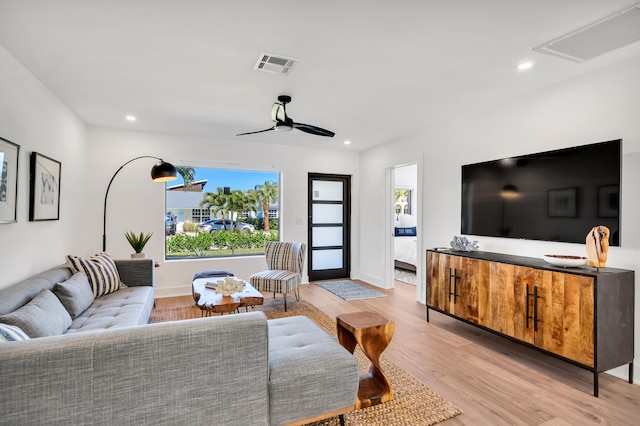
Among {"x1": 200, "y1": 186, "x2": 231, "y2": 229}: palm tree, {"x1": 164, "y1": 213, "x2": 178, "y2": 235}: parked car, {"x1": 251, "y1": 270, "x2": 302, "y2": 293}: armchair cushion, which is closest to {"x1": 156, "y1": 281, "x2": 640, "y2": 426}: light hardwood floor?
{"x1": 251, "y1": 270, "x2": 302, "y2": 293}: armchair cushion

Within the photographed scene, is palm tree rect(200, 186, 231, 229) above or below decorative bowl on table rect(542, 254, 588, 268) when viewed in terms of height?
above

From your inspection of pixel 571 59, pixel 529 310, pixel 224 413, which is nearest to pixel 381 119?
pixel 571 59

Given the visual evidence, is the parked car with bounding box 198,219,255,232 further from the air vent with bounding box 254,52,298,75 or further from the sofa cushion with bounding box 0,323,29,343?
the sofa cushion with bounding box 0,323,29,343

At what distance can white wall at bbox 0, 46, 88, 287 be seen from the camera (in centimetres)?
248

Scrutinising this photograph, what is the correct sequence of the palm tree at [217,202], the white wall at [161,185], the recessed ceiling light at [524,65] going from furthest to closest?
the palm tree at [217,202], the white wall at [161,185], the recessed ceiling light at [524,65]

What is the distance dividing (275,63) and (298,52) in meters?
0.27

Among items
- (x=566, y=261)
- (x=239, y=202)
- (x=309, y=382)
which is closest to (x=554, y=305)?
(x=566, y=261)

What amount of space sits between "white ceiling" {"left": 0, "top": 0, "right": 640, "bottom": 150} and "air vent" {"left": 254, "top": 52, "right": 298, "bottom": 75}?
0.22 ft

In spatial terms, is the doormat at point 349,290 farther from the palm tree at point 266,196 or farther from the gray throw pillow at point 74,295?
the gray throw pillow at point 74,295

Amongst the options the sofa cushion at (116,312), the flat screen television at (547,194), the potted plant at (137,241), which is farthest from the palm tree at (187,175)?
the flat screen television at (547,194)

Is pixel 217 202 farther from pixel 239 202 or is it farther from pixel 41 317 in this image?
pixel 41 317

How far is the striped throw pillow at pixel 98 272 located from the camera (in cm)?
312

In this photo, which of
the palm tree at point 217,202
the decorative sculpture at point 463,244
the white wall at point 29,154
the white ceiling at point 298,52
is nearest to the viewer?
the white ceiling at point 298,52

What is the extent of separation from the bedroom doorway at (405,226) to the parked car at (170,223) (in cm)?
360
